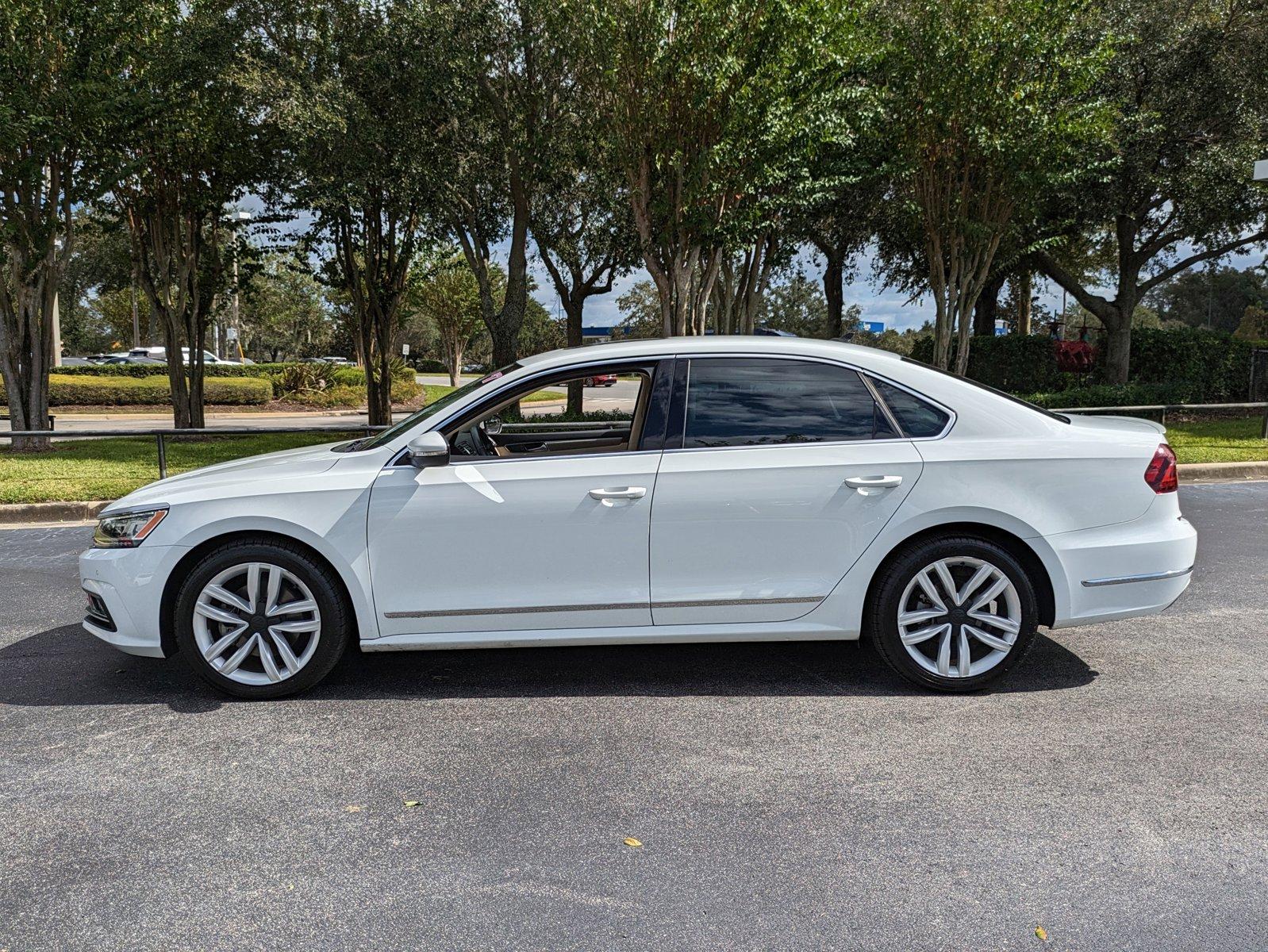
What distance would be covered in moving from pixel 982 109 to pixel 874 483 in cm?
1378

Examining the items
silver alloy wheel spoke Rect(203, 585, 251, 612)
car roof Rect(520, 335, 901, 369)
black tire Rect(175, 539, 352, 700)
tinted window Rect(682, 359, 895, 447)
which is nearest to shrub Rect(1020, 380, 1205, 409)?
car roof Rect(520, 335, 901, 369)

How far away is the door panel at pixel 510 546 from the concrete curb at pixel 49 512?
7012 millimetres

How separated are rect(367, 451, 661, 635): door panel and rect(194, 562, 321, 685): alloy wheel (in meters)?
0.37

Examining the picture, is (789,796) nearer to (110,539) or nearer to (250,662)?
(250,662)

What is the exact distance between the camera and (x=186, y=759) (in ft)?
12.9

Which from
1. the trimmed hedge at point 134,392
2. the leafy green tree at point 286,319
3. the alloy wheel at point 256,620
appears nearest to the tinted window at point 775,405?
the alloy wheel at point 256,620

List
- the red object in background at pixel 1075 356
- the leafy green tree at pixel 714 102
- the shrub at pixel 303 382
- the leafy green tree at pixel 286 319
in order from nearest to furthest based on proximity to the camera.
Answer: the leafy green tree at pixel 714 102 → the red object in background at pixel 1075 356 → the shrub at pixel 303 382 → the leafy green tree at pixel 286 319

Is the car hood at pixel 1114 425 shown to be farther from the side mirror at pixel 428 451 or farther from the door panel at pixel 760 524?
the side mirror at pixel 428 451

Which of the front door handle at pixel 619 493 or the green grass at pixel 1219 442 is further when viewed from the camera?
the green grass at pixel 1219 442

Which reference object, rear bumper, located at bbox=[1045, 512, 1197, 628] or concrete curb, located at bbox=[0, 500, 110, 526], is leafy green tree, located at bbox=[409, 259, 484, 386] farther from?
rear bumper, located at bbox=[1045, 512, 1197, 628]

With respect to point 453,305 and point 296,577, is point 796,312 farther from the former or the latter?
point 296,577

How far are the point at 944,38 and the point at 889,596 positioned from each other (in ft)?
45.6

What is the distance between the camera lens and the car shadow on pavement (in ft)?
15.4

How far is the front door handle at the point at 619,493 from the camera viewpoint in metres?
4.45
